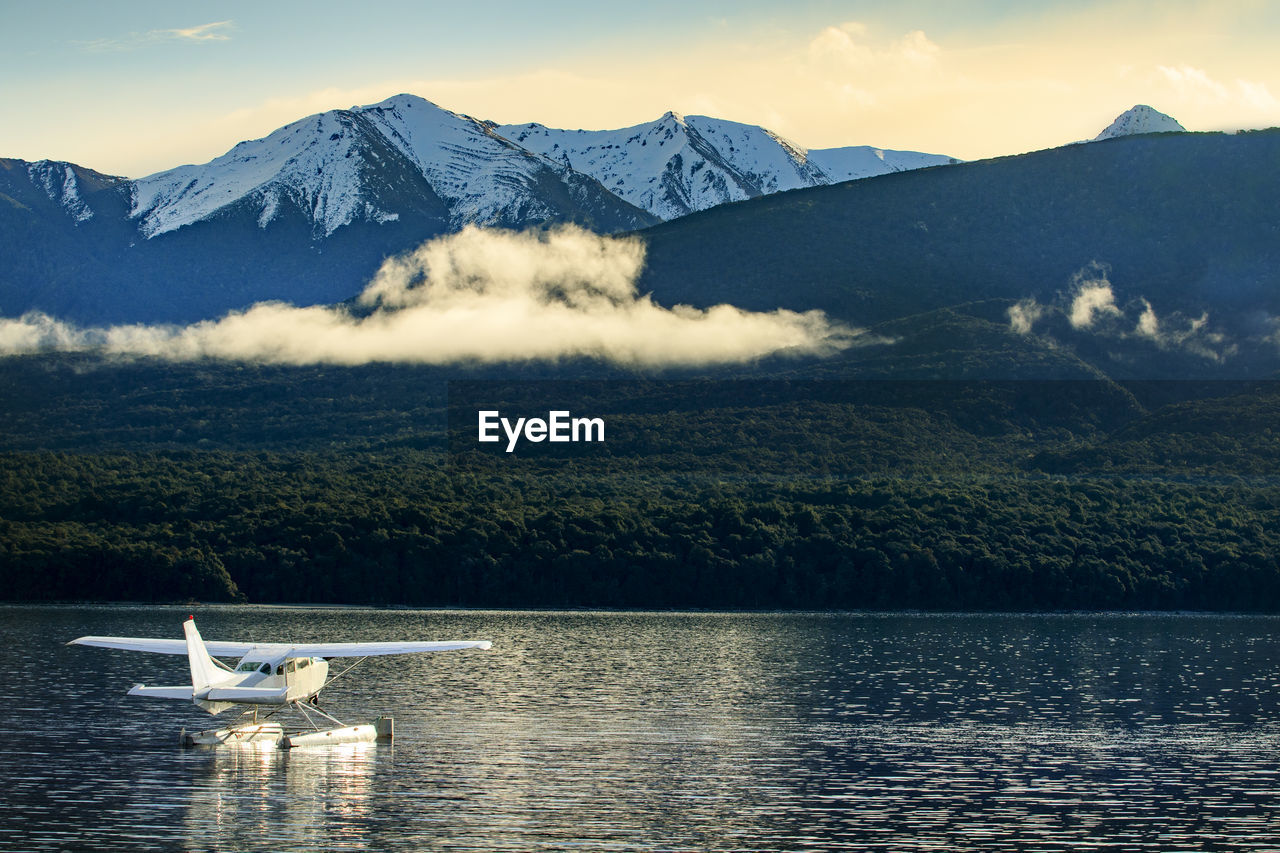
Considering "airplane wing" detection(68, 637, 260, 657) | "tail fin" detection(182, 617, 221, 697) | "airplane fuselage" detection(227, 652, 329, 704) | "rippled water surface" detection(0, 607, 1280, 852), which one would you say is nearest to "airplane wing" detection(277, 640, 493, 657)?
"airplane fuselage" detection(227, 652, 329, 704)

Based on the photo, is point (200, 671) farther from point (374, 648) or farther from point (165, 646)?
point (374, 648)

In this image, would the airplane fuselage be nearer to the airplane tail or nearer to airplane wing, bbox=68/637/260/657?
the airplane tail

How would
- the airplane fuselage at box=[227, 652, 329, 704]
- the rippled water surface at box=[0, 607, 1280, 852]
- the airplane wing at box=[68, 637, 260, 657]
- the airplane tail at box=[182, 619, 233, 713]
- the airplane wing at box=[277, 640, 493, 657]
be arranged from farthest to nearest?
the airplane wing at box=[68, 637, 260, 657] < the airplane wing at box=[277, 640, 493, 657] < the airplane fuselage at box=[227, 652, 329, 704] < the airplane tail at box=[182, 619, 233, 713] < the rippled water surface at box=[0, 607, 1280, 852]

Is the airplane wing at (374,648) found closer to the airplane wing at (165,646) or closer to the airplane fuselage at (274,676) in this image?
the airplane fuselage at (274,676)

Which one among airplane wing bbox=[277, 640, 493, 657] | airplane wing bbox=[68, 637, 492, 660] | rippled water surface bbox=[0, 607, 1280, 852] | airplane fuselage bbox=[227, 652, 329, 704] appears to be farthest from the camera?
airplane wing bbox=[277, 640, 493, 657]

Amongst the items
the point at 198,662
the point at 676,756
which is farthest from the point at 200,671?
the point at 676,756
